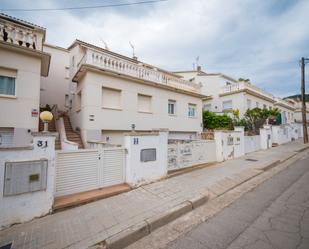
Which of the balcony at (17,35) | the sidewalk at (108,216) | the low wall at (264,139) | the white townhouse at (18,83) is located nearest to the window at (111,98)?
the white townhouse at (18,83)

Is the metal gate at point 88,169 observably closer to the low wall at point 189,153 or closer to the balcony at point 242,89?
the low wall at point 189,153

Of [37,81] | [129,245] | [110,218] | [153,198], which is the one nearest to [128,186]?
[153,198]

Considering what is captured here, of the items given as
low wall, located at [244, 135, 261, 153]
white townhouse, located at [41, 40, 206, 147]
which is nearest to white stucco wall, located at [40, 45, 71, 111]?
white townhouse, located at [41, 40, 206, 147]

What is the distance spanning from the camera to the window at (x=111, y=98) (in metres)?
9.95

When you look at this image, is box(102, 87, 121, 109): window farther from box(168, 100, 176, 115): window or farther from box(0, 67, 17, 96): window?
box(168, 100, 176, 115): window

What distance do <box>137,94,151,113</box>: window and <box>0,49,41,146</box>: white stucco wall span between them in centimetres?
568

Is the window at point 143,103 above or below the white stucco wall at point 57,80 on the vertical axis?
below

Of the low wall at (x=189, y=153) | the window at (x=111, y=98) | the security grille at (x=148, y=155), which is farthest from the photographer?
the window at (x=111, y=98)

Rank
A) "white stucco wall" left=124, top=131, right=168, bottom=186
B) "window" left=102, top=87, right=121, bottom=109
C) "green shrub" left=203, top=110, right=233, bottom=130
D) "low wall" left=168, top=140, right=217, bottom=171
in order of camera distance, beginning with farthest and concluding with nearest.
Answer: "green shrub" left=203, top=110, right=233, bottom=130, "window" left=102, top=87, right=121, bottom=109, "low wall" left=168, top=140, right=217, bottom=171, "white stucco wall" left=124, top=131, right=168, bottom=186

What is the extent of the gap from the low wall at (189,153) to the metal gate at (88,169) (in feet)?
7.77

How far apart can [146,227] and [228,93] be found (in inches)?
761

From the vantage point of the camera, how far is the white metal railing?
24.5ft

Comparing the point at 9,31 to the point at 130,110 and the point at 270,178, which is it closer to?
the point at 130,110

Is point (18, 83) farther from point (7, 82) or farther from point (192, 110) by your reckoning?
point (192, 110)
